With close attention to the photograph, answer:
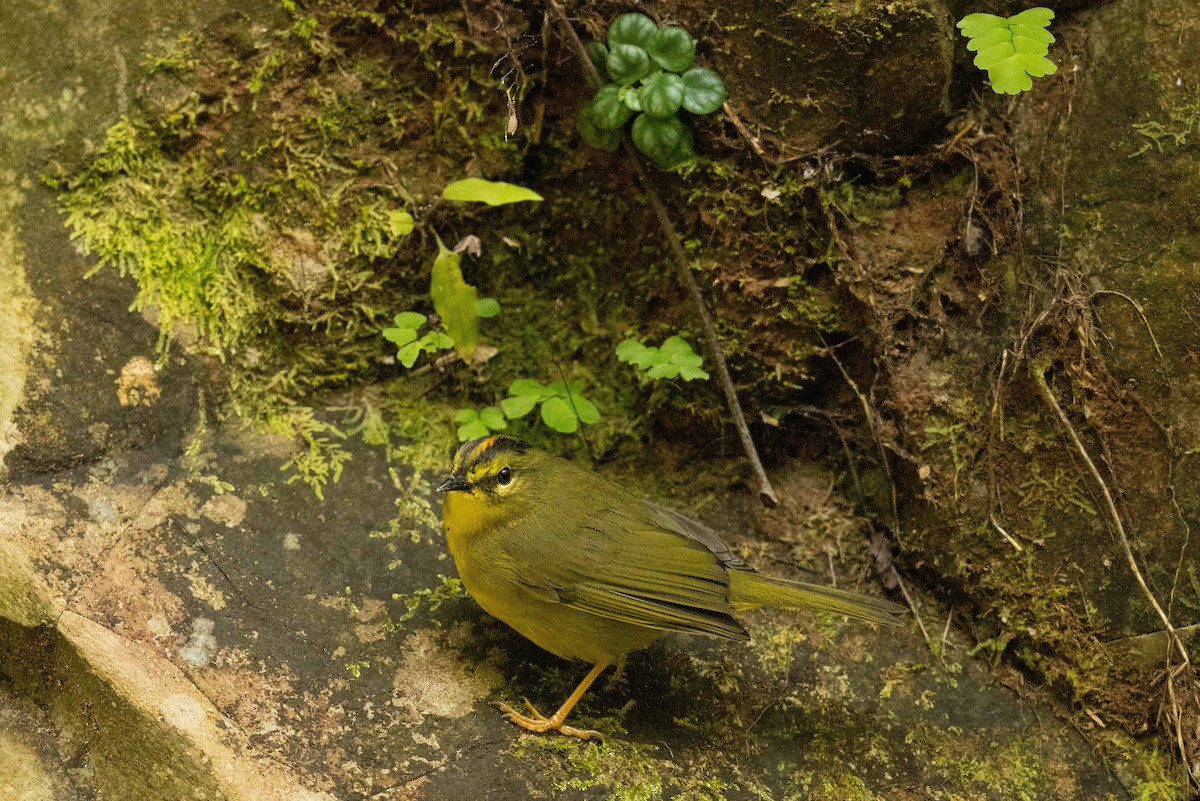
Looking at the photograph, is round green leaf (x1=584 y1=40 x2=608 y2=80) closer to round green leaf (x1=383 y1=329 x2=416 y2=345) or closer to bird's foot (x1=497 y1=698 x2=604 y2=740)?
round green leaf (x1=383 y1=329 x2=416 y2=345)

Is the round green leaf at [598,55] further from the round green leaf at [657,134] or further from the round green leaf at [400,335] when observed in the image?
the round green leaf at [400,335]

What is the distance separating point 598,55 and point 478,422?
1451 mm

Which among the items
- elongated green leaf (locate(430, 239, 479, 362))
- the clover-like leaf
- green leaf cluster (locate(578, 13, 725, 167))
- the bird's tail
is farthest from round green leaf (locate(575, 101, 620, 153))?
the bird's tail

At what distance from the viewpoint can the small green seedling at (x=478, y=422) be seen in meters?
3.97

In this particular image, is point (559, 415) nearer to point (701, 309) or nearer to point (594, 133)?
point (701, 309)

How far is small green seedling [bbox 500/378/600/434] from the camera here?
391 cm

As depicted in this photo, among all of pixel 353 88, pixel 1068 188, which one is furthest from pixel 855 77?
pixel 353 88

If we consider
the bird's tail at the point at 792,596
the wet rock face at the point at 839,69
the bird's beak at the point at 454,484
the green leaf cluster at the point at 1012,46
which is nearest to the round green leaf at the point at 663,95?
the wet rock face at the point at 839,69

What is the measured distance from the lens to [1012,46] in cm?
337

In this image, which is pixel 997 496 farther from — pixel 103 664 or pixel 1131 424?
pixel 103 664

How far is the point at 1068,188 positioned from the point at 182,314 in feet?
10.8

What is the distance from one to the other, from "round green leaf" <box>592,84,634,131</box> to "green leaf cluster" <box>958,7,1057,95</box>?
1.18 m

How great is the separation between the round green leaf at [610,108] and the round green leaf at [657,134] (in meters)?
0.06

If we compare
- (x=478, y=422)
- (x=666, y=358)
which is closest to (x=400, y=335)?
(x=478, y=422)
